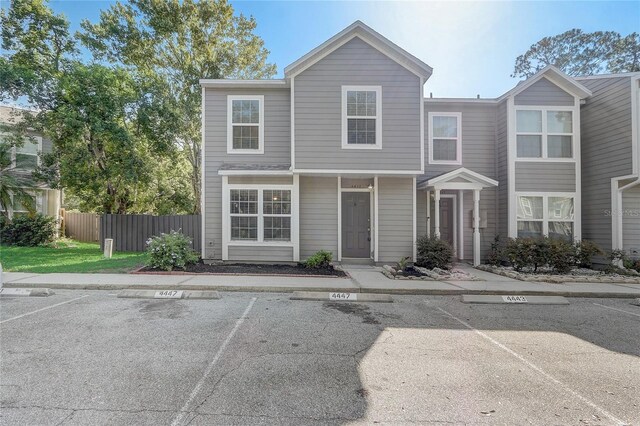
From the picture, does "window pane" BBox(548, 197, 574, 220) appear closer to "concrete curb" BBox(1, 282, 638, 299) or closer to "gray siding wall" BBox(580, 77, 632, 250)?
"gray siding wall" BBox(580, 77, 632, 250)

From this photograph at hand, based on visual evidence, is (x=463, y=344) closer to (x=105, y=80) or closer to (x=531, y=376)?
(x=531, y=376)

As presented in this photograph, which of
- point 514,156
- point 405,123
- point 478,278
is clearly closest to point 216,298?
point 478,278

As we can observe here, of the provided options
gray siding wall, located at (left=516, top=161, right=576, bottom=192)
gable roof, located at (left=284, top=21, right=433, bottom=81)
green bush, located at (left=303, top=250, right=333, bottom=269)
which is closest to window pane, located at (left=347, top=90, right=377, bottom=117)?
gable roof, located at (left=284, top=21, right=433, bottom=81)

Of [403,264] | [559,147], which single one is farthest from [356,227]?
[559,147]

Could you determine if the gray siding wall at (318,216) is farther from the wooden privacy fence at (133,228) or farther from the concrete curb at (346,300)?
the wooden privacy fence at (133,228)

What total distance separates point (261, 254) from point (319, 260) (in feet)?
6.84

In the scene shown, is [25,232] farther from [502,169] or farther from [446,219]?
[502,169]

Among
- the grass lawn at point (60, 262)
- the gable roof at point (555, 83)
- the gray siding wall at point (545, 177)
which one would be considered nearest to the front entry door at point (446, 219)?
the gray siding wall at point (545, 177)

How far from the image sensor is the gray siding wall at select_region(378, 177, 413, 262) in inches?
401

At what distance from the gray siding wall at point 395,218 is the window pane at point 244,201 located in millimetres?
4243

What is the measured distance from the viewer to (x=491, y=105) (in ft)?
37.2

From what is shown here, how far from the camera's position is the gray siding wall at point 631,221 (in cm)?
977

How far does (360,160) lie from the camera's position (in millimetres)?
9750

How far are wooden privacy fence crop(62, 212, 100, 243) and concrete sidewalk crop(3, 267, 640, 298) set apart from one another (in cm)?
1057
